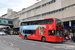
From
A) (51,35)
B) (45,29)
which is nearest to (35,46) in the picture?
(51,35)

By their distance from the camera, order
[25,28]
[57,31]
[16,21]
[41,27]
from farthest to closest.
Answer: [16,21], [25,28], [41,27], [57,31]

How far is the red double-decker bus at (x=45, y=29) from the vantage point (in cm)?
1563

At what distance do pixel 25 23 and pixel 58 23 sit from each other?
9163mm

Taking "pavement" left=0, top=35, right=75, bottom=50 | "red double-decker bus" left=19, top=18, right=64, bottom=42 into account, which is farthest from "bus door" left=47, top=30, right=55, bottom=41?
"pavement" left=0, top=35, right=75, bottom=50

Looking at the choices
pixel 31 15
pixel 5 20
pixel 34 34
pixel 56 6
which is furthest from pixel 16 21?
pixel 34 34

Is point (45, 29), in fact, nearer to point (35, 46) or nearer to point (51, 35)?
point (51, 35)

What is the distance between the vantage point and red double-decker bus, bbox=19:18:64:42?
1563 cm

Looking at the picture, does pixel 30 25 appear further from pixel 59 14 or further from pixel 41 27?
pixel 59 14

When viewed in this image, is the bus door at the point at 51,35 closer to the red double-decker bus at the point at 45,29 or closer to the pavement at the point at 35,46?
the red double-decker bus at the point at 45,29

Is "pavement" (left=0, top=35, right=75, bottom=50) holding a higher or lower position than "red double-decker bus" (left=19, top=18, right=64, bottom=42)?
lower

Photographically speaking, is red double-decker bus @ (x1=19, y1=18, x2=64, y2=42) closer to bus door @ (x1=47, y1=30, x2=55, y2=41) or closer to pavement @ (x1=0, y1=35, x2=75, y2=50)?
bus door @ (x1=47, y1=30, x2=55, y2=41)

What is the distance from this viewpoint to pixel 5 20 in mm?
57531

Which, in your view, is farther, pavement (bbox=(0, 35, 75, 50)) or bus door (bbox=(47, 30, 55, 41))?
bus door (bbox=(47, 30, 55, 41))

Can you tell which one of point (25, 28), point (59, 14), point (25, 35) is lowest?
point (25, 35)
